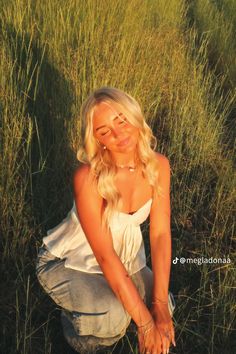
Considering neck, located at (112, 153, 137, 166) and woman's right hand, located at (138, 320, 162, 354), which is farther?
neck, located at (112, 153, 137, 166)

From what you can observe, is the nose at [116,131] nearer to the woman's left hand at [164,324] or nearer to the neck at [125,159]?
the neck at [125,159]

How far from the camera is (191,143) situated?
2270mm

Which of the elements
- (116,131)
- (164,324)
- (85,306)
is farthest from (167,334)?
(116,131)

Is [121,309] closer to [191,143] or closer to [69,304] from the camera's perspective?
[69,304]

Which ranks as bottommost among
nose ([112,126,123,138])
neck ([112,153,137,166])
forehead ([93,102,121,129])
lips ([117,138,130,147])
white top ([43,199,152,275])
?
white top ([43,199,152,275])

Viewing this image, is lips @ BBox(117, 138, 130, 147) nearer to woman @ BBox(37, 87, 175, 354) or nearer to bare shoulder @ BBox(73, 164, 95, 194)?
woman @ BBox(37, 87, 175, 354)

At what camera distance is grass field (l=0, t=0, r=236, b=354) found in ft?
4.91

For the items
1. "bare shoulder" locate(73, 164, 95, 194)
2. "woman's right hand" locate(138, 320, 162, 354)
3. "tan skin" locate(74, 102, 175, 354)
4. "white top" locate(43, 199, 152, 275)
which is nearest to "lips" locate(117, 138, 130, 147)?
"tan skin" locate(74, 102, 175, 354)

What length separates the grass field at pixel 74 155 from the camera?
1496 millimetres

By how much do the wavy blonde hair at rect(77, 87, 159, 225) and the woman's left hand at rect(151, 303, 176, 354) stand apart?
328 millimetres

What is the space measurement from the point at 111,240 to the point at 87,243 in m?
0.17

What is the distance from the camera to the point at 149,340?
4.07 ft

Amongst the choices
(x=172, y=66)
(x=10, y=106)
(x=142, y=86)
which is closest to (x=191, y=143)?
(x=142, y=86)

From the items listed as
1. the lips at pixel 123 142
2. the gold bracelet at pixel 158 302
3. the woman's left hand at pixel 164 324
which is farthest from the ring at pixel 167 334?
the lips at pixel 123 142
